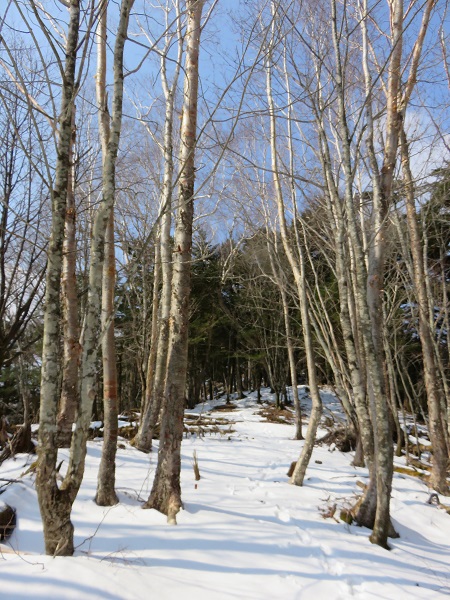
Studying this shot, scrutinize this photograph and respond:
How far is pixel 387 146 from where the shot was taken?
14.7 feet

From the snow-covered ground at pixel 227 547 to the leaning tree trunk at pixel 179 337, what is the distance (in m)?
0.24

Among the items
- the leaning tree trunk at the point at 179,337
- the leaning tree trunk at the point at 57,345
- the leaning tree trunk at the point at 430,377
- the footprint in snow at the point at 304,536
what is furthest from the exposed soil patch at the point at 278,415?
the leaning tree trunk at the point at 57,345

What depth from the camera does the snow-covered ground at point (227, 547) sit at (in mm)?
2467

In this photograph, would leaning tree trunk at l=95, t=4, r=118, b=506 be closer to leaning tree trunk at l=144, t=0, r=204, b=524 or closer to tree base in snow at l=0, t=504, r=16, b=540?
leaning tree trunk at l=144, t=0, r=204, b=524

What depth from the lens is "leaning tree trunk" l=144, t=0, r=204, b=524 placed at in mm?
4102

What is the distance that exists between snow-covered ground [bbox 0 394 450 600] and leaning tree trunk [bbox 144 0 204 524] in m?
0.24

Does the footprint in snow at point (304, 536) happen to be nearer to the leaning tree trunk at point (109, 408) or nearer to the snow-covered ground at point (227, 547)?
the snow-covered ground at point (227, 547)

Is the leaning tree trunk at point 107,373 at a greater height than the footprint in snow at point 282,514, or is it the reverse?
the leaning tree trunk at point 107,373

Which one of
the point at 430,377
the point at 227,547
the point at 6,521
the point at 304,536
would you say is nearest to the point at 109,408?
the point at 6,521

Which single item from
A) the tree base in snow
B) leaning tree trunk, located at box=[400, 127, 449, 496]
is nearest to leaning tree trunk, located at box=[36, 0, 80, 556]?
the tree base in snow

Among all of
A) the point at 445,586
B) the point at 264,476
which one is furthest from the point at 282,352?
the point at 445,586

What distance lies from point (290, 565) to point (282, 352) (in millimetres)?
17299

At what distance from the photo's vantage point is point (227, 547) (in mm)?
3391

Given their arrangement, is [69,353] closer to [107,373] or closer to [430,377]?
[107,373]
